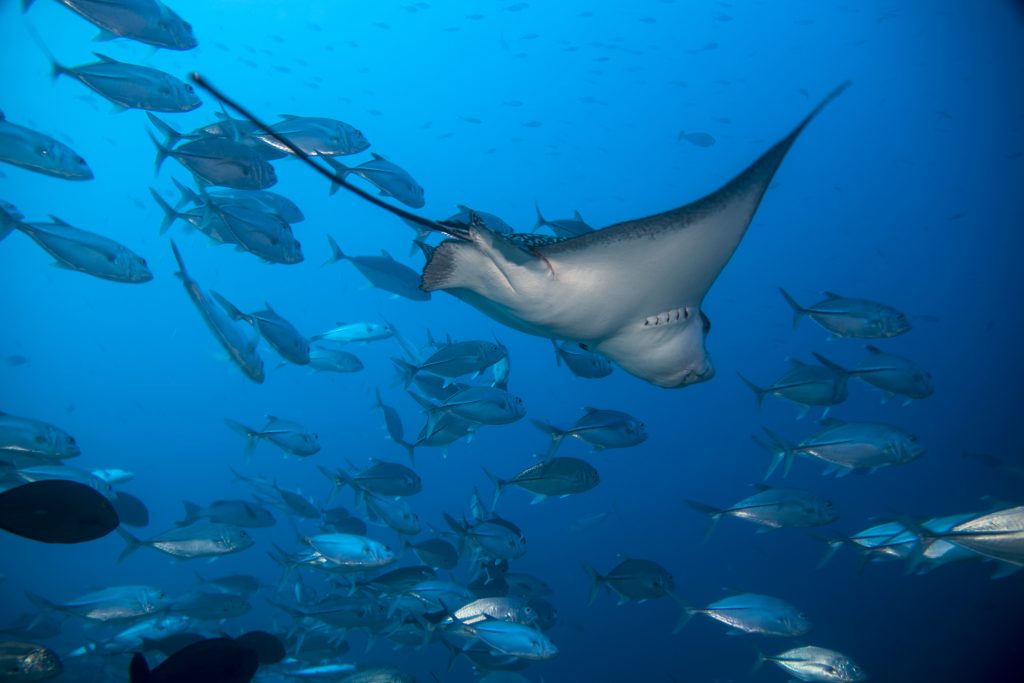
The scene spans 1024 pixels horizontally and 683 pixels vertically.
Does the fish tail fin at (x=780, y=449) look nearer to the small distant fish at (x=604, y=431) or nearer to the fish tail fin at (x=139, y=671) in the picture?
the small distant fish at (x=604, y=431)

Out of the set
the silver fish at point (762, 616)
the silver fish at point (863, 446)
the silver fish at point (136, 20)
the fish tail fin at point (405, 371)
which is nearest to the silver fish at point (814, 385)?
the silver fish at point (863, 446)

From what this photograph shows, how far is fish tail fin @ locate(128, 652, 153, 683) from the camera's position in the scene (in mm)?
2621

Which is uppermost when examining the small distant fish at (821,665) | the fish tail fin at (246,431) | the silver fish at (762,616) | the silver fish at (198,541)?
the silver fish at (762,616)

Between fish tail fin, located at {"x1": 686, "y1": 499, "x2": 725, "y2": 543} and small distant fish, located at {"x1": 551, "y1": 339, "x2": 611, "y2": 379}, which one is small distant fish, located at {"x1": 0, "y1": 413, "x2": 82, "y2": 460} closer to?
small distant fish, located at {"x1": 551, "y1": 339, "x2": 611, "y2": 379}

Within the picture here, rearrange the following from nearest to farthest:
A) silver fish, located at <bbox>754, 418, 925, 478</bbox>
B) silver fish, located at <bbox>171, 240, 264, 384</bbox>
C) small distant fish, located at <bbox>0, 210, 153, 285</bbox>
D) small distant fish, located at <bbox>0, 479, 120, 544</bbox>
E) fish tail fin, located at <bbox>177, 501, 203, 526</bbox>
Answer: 1. small distant fish, located at <bbox>0, 479, 120, 544</bbox>
2. silver fish, located at <bbox>171, 240, 264, 384</bbox>
3. small distant fish, located at <bbox>0, 210, 153, 285</bbox>
4. silver fish, located at <bbox>754, 418, 925, 478</bbox>
5. fish tail fin, located at <bbox>177, 501, 203, 526</bbox>

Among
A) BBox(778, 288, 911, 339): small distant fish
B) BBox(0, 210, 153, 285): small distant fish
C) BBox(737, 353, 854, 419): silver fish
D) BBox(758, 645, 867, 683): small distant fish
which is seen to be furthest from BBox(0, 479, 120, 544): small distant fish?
BBox(758, 645, 867, 683): small distant fish

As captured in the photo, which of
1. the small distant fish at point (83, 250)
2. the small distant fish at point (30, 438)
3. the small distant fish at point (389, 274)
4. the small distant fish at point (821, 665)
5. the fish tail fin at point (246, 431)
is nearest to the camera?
the small distant fish at point (83, 250)

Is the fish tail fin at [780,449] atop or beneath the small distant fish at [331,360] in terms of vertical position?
atop

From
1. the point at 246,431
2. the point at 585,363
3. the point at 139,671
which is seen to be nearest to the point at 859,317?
the point at 585,363

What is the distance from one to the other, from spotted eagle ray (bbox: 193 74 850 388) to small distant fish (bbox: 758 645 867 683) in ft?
15.2

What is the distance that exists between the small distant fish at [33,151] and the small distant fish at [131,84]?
657 millimetres

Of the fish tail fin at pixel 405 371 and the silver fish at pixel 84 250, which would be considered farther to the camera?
the fish tail fin at pixel 405 371

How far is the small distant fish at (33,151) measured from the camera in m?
4.46

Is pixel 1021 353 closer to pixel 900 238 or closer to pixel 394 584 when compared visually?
pixel 900 238
